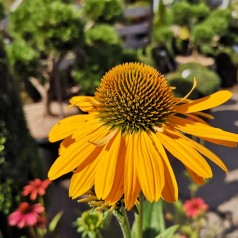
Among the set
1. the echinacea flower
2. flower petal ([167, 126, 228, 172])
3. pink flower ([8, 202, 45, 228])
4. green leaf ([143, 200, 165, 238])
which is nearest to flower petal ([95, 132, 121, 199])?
the echinacea flower

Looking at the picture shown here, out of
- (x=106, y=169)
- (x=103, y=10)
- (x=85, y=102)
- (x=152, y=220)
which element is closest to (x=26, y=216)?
A: (x=152, y=220)

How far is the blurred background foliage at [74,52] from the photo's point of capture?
1.57 m

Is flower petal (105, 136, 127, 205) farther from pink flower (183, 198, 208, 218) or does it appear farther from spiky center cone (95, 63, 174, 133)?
pink flower (183, 198, 208, 218)

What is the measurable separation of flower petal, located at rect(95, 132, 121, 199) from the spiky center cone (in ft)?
0.24

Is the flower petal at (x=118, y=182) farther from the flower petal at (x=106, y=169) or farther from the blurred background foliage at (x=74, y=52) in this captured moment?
the blurred background foliage at (x=74, y=52)

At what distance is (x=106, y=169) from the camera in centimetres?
52

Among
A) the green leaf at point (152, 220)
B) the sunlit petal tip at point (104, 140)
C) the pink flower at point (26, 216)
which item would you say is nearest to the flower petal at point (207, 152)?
the sunlit petal tip at point (104, 140)

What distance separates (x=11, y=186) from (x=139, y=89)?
39.7 inches

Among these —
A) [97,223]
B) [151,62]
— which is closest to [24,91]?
[151,62]

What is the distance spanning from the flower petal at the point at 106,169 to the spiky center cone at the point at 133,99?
72 millimetres

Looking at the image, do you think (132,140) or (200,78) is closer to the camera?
(132,140)

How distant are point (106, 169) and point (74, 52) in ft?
8.16

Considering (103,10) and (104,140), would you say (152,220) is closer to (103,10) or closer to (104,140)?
(104,140)

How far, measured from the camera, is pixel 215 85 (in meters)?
3.48
